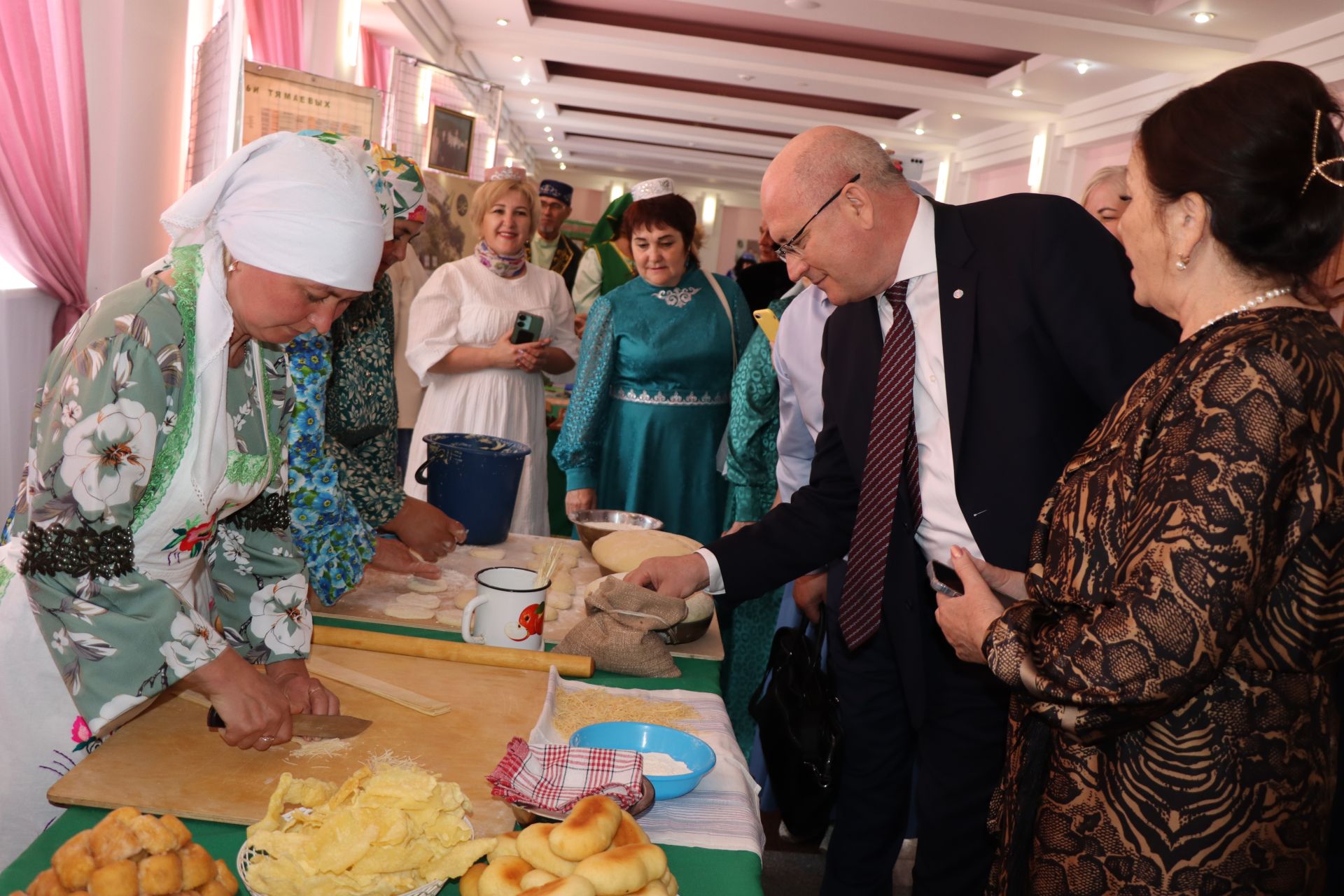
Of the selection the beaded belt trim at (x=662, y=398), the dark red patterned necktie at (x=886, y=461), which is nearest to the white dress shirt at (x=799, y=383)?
the dark red patterned necktie at (x=886, y=461)

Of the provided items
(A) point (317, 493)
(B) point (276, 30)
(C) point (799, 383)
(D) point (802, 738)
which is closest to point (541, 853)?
(A) point (317, 493)

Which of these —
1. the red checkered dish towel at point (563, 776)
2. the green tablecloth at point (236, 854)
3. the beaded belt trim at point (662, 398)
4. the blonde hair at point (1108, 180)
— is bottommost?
the green tablecloth at point (236, 854)

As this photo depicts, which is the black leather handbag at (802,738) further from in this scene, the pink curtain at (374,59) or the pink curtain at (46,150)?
the pink curtain at (374,59)

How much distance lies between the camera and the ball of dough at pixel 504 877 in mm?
891

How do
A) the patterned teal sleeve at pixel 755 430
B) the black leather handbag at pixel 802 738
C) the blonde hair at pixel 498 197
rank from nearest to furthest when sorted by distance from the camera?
1. the black leather handbag at pixel 802 738
2. the patterned teal sleeve at pixel 755 430
3. the blonde hair at pixel 498 197

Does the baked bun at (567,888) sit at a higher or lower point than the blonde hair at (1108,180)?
lower

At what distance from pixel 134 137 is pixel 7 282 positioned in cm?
89

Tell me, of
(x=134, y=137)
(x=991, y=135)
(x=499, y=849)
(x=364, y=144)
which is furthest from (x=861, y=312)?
(x=991, y=135)

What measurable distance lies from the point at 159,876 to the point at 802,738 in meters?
1.45

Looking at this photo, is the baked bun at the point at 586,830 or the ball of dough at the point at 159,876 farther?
the baked bun at the point at 586,830

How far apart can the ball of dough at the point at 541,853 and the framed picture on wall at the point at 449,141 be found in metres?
4.80

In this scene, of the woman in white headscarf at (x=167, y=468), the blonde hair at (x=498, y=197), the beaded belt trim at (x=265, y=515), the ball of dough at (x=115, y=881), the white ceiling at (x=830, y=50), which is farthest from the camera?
the white ceiling at (x=830, y=50)

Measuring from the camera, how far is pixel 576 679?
157 centimetres

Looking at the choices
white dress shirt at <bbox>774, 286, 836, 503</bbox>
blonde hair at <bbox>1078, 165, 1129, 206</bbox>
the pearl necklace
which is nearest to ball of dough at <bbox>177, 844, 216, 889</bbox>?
the pearl necklace
